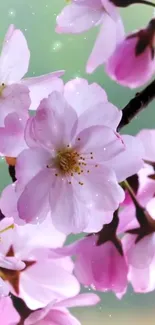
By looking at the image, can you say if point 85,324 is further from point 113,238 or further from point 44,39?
point 44,39

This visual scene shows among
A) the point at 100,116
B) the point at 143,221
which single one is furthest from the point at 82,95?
the point at 143,221

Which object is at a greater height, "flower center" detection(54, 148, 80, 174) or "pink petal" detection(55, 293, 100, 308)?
"flower center" detection(54, 148, 80, 174)

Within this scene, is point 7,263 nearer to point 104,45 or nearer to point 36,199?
point 36,199

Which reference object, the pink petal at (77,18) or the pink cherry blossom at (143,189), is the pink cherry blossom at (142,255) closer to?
the pink cherry blossom at (143,189)

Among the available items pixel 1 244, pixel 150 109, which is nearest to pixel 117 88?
pixel 150 109

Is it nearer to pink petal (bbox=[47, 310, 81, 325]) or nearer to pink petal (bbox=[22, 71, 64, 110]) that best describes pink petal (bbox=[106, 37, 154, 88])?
pink petal (bbox=[22, 71, 64, 110])

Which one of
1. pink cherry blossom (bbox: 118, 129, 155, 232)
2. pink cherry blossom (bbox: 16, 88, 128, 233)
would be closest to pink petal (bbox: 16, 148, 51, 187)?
pink cherry blossom (bbox: 16, 88, 128, 233)

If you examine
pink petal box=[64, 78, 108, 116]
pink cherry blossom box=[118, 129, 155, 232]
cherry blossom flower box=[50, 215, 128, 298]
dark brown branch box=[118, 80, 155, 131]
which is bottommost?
cherry blossom flower box=[50, 215, 128, 298]
